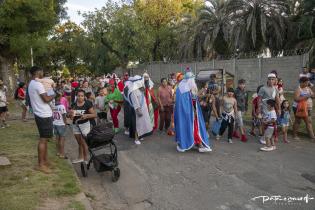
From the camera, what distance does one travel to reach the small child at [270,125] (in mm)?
8492

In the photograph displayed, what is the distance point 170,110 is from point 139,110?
1833 millimetres

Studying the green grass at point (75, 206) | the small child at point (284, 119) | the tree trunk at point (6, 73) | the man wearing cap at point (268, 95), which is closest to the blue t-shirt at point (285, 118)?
the small child at point (284, 119)

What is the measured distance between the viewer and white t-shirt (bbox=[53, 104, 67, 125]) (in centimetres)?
786

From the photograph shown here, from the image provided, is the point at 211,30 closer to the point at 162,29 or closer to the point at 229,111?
the point at 162,29

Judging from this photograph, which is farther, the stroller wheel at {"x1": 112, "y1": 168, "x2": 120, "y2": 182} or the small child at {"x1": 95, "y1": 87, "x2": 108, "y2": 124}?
the small child at {"x1": 95, "y1": 87, "x2": 108, "y2": 124}

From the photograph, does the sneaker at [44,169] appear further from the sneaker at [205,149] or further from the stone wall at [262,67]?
the stone wall at [262,67]

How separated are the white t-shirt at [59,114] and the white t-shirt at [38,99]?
1.15 m

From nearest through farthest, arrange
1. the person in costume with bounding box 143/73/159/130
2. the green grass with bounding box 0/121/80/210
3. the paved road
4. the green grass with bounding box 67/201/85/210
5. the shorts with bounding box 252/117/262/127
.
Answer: the green grass with bounding box 67/201/85/210, the green grass with bounding box 0/121/80/210, the paved road, the shorts with bounding box 252/117/262/127, the person in costume with bounding box 143/73/159/130

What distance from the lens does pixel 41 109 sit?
21.8 ft

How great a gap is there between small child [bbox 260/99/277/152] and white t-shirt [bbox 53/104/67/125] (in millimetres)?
4657

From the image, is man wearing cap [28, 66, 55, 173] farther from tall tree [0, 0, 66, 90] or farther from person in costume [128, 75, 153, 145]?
tall tree [0, 0, 66, 90]

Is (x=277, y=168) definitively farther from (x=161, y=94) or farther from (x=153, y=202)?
(x=161, y=94)

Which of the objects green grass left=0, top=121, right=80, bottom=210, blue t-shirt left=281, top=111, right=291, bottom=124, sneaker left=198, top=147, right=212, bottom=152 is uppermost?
blue t-shirt left=281, top=111, right=291, bottom=124

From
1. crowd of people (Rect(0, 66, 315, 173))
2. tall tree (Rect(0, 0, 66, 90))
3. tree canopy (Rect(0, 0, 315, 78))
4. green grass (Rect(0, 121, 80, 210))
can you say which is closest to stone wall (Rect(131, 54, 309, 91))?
tree canopy (Rect(0, 0, 315, 78))
